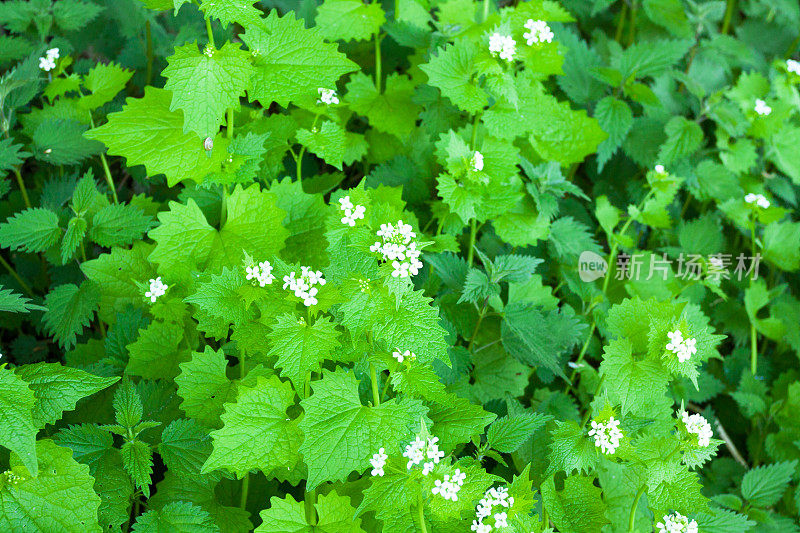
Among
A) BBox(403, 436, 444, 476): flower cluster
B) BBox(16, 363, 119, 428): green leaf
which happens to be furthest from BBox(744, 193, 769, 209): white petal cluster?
BBox(16, 363, 119, 428): green leaf

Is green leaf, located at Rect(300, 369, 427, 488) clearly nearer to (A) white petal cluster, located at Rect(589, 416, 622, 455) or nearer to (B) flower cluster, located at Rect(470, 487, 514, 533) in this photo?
(B) flower cluster, located at Rect(470, 487, 514, 533)

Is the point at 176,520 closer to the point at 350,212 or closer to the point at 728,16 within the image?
the point at 350,212

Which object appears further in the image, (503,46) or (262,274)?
(503,46)

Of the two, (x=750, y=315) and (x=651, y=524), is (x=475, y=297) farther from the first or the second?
(x=750, y=315)

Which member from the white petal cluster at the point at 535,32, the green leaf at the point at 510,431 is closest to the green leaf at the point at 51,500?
the green leaf at the point at 510,431

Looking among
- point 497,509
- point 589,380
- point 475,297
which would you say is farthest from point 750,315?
point 497,509

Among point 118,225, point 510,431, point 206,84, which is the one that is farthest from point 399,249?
point 118,225
